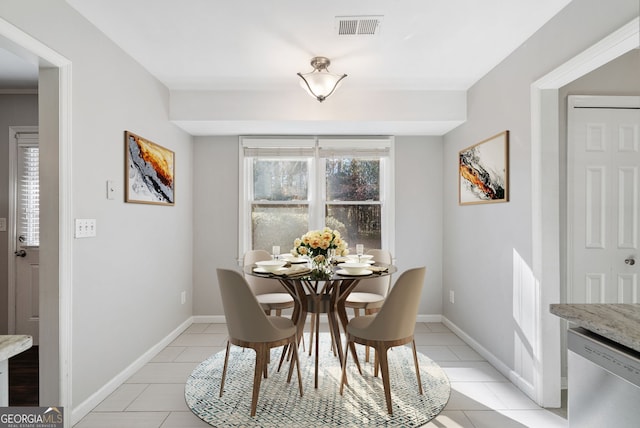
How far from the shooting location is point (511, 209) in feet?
9.23

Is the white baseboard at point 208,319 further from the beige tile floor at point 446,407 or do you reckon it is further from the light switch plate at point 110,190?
the light switch plate at point 110,190

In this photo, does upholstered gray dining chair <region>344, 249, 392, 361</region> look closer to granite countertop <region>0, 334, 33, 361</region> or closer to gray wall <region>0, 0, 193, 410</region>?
gray wall <region>0, 0, 193, 410</region>

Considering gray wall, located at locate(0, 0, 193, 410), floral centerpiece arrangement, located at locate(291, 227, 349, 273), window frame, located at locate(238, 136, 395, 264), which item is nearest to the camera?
gray wall, located at locate(0, 0, 193, 410)

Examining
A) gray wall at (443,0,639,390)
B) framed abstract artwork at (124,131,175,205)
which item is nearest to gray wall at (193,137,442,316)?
gray wall at (443,0,639,390)

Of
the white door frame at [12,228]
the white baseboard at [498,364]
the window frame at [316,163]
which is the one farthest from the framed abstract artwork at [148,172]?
the white baseboard at [498,364]

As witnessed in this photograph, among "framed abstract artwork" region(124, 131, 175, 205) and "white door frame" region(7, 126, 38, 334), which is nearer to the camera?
"framed abstract artwork" region(124, 131, 175, 205)

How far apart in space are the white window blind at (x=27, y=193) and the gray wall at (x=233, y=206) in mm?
1550

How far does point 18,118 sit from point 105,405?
2979mm

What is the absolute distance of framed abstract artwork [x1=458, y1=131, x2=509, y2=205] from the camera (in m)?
2.89

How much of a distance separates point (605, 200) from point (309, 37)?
246 centimetres

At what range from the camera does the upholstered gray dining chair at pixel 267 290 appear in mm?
3199

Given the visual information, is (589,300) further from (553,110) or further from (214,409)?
(214,409)

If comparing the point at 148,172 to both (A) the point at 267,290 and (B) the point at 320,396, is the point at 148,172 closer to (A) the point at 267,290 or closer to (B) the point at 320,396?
(A) the point at 267,290

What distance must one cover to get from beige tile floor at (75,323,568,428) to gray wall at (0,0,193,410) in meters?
0.19
